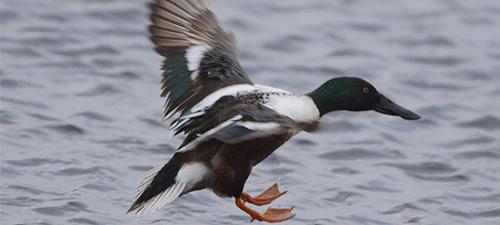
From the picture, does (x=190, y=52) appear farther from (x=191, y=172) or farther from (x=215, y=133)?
(x=215, y=133)

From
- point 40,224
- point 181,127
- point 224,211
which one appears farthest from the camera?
point 224,211

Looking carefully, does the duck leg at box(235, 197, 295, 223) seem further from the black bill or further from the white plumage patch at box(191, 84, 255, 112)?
the black bill

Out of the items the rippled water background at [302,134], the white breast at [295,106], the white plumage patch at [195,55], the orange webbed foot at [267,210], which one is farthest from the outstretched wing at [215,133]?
the rippled water background at [302,134]

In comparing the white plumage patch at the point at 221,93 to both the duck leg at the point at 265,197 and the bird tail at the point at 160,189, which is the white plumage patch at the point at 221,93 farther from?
the duck leg at the point at 265,197

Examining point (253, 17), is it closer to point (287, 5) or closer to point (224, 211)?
point (287, 5)

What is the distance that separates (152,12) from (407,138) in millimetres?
2702

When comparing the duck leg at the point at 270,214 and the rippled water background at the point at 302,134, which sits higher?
the rippled water background at the point at 302,134

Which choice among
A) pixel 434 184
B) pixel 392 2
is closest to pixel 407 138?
pixel 434 184

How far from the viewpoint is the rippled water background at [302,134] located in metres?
7.61

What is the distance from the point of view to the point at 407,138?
9242mm

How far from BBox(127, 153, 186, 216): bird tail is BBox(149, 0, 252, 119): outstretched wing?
48 cm

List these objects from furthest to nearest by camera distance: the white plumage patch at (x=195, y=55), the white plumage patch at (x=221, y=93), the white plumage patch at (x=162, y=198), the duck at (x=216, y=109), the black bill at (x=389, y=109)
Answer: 1. the black bill at (x=389, y=109)
2. the white plumage patch at (x=195, y=55)
3. the white plumage patch at (x=221, y=93)
4. the white plumage patch at (x=162, y=198)
5. the duck at (x=216, y=109)

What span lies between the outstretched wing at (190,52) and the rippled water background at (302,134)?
782mm

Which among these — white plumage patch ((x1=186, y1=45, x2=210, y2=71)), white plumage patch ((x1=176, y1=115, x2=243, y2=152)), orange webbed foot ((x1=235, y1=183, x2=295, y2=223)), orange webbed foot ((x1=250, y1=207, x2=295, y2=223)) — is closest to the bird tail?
white plumage patch ((x1=176, y1=115, x2=243, y2=152))
